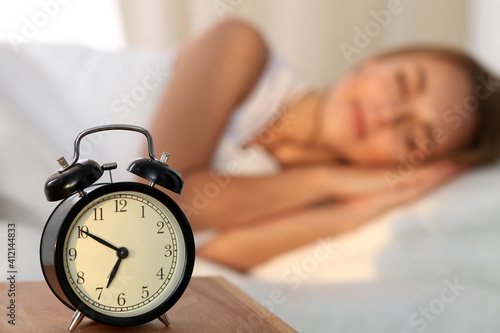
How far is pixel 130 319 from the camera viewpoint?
67 centimetres

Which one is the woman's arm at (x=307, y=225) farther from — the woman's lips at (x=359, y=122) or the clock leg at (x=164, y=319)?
the clock leg at (x=164, y=319)

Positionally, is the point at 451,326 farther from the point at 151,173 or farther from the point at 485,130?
the point at 151,173

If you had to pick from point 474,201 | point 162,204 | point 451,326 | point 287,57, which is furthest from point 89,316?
point 287,57

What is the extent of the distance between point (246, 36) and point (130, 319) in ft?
5.08

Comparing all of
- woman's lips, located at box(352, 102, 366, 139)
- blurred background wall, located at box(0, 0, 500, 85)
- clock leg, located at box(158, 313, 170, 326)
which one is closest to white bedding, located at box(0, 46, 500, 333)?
woman's lips, located at box(352, 102, 366, 139)

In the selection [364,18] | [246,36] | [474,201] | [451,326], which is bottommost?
[451,326]

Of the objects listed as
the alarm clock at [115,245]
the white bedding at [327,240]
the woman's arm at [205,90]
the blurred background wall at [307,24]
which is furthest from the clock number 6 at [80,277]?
the blurred background wall at [307,24]

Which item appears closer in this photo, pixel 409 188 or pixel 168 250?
pixel 168 250

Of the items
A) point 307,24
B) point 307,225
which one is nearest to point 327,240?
point 307,225

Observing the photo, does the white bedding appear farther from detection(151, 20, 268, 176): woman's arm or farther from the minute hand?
the minute hand

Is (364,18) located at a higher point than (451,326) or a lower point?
higher

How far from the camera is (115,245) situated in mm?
668

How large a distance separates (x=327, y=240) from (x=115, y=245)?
3.78 ft

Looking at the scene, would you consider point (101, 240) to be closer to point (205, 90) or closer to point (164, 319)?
point (164, 319)
